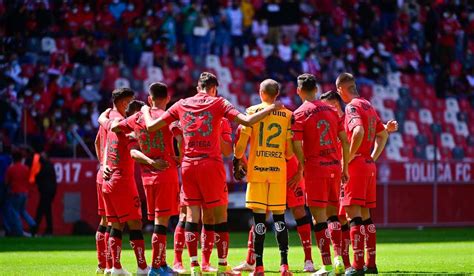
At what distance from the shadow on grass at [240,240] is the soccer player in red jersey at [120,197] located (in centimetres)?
723

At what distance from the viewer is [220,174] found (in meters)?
13.7

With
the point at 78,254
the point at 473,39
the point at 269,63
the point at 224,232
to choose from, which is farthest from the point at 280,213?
the point at 473,39

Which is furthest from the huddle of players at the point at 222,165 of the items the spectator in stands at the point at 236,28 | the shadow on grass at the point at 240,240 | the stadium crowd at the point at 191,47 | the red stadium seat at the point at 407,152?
the spectator in stands at the point at 236,28

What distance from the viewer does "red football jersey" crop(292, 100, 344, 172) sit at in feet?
46.9

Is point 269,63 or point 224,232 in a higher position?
point 269,63

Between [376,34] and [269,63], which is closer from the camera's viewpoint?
[269,63]

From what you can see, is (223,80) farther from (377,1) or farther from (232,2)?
(377,1)

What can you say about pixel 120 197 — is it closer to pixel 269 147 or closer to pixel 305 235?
pixel 269 147

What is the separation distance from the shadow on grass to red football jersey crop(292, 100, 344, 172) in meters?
8.03

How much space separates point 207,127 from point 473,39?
1116 inches

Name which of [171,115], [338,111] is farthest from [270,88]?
[338,111]

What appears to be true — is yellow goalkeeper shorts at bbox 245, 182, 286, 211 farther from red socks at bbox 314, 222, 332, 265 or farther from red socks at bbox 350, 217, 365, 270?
red socks at bbox 350, 217, 365, 270

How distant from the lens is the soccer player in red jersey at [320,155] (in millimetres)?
14250

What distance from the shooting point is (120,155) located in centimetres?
1443
